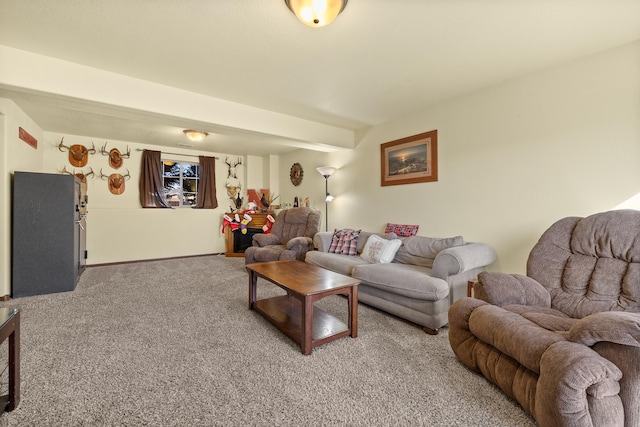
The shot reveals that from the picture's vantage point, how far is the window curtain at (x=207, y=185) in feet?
19.3

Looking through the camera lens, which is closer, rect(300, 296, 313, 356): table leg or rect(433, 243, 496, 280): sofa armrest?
rect(300, 296, 313, 356): table leg

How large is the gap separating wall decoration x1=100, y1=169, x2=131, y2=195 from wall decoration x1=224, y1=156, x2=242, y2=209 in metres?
1.91

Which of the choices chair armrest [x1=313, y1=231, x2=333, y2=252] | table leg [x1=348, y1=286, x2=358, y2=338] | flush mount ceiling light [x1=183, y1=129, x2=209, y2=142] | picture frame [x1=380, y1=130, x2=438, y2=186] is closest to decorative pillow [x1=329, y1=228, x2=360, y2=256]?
chair armrest [x1=313, y1=231, x2=333, y2=252]

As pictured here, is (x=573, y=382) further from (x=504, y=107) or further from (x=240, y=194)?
(x=240, y=194)

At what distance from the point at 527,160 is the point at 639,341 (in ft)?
6.68

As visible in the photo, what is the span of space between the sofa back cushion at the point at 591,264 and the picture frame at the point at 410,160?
154cm

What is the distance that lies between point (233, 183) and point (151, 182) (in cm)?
164

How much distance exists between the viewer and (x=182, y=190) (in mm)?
5855

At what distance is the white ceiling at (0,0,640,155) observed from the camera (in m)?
1.77

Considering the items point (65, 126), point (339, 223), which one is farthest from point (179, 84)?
point (339, 223)

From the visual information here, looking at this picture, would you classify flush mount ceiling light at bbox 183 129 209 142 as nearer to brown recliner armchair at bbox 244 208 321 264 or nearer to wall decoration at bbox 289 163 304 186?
brown recliner armchair at bbox 244 208 321 264

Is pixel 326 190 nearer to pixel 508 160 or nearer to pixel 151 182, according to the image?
pixel 508 160

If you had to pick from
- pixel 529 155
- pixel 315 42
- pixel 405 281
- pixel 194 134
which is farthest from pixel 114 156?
pixel 529 155

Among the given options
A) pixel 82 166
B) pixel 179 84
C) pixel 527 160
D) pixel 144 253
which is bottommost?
pixel 144 253
